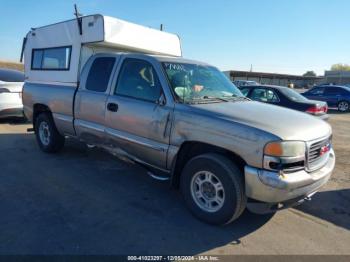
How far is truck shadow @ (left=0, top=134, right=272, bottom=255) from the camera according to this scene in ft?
10.7

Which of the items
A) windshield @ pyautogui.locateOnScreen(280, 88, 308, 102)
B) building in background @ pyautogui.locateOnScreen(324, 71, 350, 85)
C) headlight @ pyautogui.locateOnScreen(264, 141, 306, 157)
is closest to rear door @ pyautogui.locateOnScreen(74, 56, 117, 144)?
headlight @ pyautogui.locateOnScreen(264, 141, 306, 157)

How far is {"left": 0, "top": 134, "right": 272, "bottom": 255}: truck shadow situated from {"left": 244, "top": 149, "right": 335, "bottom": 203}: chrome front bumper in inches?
24.4

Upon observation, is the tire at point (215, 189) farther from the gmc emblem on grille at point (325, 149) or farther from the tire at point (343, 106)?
the tire at point (343, 106)

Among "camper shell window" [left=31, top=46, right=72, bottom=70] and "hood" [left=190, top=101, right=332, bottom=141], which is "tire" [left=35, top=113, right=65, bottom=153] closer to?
"camper shell window" [left=31, top=46, right=72, bottom=70]

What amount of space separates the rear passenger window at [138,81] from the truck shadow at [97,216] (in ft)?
4.67

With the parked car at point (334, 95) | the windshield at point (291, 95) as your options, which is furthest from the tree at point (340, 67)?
the windshield at point (291, 95)

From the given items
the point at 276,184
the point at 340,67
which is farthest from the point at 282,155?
the point at 340,67

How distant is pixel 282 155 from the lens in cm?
315

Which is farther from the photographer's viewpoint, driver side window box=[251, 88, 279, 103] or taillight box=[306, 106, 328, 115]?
driver side window box=[251, 88, 279, 103]

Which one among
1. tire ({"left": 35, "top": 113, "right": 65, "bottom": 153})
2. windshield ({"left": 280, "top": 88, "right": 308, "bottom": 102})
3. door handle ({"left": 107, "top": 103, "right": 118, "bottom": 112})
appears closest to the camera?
door handle ({"left": 107, "top": 103, "right": 118, "bottom": 112})

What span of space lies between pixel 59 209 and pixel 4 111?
5982 millimetres

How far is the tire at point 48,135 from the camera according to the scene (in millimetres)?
6250

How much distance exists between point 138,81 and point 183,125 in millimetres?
1121

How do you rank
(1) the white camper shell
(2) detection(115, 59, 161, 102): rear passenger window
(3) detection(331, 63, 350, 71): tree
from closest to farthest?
1. (2) detection(115, 59, 161, 102): rear passenger window
2. (1) the white camper shell
3. (3) detection(331, 63, 350, 71): tree
